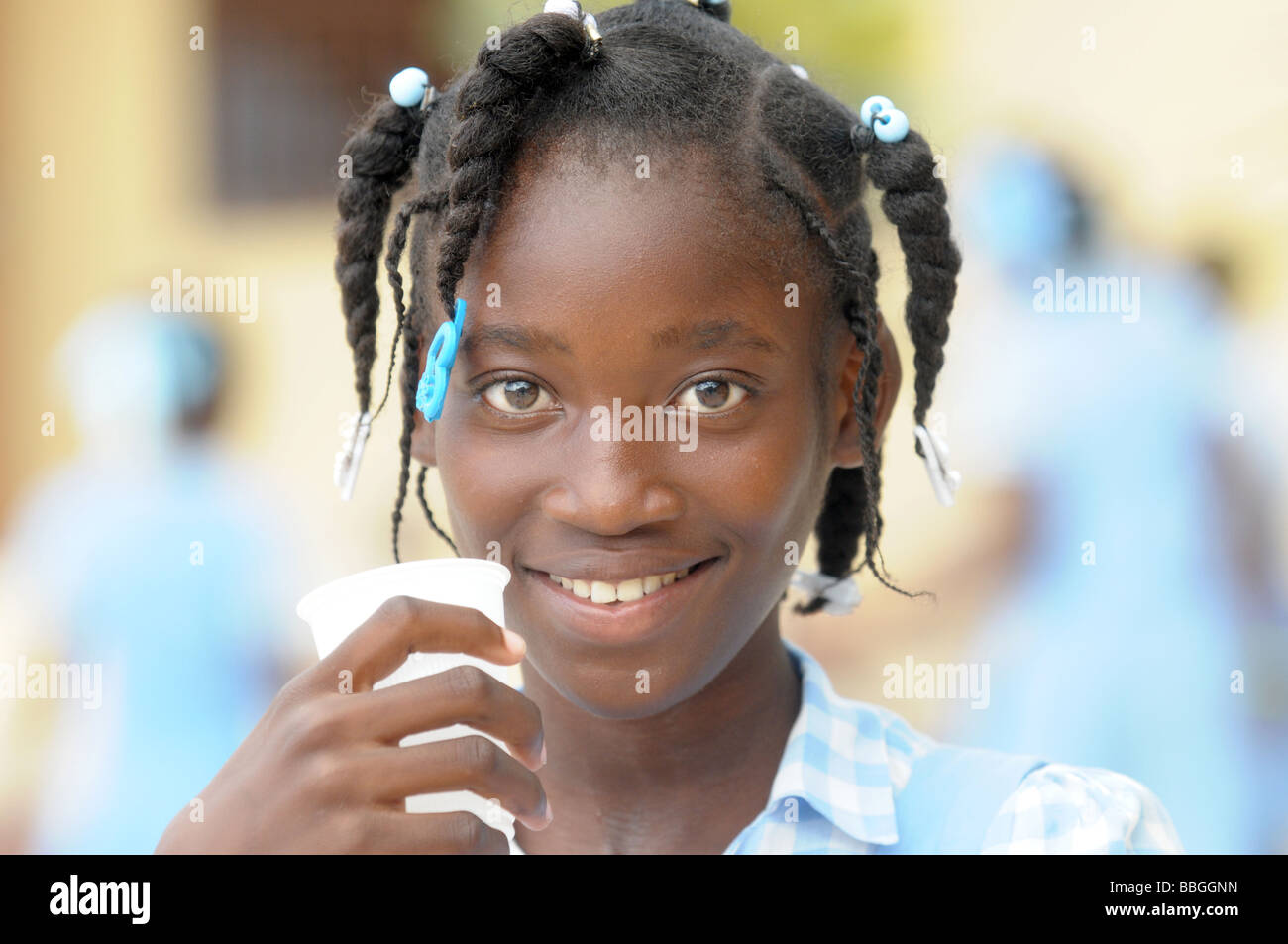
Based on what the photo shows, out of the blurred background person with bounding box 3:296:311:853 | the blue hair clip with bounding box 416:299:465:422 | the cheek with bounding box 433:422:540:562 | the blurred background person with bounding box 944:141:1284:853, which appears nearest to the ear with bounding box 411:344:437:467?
the cheek with bounding box 433:422:540:562

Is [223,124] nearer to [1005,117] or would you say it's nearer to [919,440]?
[1005,117]

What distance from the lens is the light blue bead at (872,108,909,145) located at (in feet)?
6.51

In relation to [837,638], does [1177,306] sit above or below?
above

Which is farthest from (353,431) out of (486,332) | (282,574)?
(282,574)

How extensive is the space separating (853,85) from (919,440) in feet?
10.6

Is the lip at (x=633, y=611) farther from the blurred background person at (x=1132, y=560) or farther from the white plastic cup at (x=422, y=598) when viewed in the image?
the blurred background person at (x=1132, y=560)

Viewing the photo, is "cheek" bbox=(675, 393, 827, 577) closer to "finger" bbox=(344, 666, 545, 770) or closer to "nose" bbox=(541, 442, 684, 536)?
"nose" bbox=(541, 442, 684, 536)

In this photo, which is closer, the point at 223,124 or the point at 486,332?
the point at 486,332

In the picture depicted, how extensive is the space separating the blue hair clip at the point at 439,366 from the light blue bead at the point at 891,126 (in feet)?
2.22

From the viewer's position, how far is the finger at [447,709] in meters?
1.34

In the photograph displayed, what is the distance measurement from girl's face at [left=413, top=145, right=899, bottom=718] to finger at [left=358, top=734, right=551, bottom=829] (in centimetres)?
41

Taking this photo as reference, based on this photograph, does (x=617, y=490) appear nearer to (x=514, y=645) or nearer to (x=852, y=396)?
(x=514, y=645)

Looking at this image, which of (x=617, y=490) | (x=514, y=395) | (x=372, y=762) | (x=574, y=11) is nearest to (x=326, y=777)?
(x=372, y=762)

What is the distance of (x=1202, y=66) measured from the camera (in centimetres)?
510
